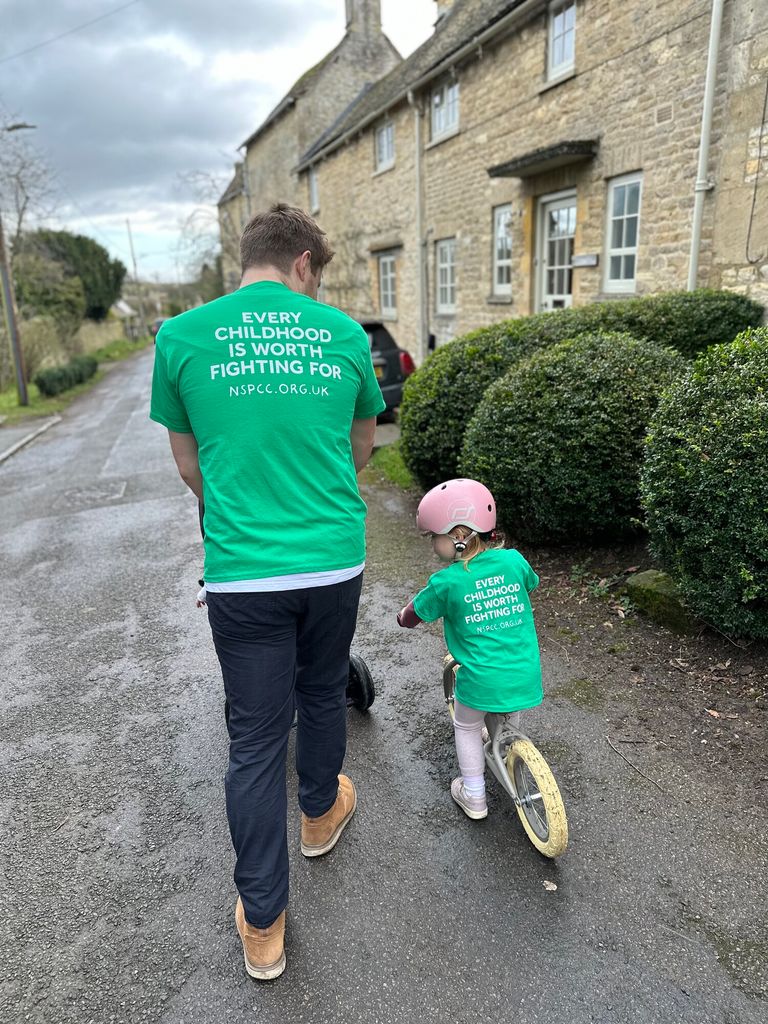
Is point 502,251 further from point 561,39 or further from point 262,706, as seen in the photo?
point 262,706

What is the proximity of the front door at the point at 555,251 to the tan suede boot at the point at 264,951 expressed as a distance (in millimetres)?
10448

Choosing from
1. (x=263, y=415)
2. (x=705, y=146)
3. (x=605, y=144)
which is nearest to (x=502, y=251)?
(x=605, y=144)

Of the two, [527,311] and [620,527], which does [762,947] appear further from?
[527,311]

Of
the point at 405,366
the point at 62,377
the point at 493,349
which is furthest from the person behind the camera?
the point at 62,377

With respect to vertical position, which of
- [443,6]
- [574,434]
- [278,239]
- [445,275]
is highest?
[443,6]

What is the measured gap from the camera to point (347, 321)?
2.04m

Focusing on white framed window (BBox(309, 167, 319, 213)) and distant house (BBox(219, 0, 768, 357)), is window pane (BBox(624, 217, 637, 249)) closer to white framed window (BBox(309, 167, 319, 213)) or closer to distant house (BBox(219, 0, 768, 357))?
distant house (BBox(219, 0, 768, 357))

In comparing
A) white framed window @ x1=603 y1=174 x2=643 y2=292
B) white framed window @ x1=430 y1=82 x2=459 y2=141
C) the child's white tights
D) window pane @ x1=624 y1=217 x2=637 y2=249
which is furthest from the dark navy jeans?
white framed window @ x1=430 y1=82 x2=459 y2=141

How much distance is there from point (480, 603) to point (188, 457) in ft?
3.74

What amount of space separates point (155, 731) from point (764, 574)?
2.99 metres

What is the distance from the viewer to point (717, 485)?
10.8ft

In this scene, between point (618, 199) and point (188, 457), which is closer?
point (188, 457)

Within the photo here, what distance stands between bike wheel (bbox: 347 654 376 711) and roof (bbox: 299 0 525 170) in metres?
11.4

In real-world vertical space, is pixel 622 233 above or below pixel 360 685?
above
